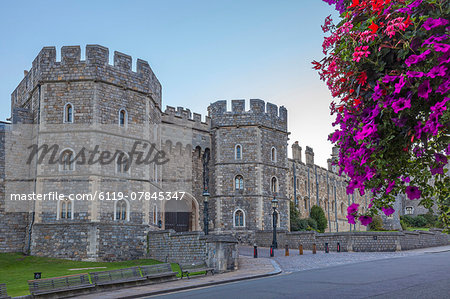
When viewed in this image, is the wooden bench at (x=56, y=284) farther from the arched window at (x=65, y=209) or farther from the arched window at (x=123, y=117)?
the arched window at (x=123, y=117)

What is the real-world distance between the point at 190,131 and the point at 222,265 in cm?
1571

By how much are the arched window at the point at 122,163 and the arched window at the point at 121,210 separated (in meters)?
1.52

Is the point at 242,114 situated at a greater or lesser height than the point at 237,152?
greater

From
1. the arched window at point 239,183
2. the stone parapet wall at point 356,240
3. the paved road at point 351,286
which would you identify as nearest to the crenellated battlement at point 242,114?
the arched window at point 239,183

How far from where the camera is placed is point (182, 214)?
104 feet

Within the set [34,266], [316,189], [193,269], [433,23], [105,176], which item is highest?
[316,189]

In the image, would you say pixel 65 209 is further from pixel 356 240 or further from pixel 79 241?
pixel 356 240

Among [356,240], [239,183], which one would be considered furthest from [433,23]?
[239,183]

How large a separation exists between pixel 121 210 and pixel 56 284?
11048 mm

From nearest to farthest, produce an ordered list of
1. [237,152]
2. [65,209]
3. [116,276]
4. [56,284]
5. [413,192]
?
[413,192] → [56,284] → [116,276] → [65,209] → [237,152]

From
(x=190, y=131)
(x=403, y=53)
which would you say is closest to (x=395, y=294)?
(x=403, y=53)

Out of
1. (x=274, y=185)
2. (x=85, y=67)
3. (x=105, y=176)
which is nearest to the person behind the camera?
(x=105, y=176)

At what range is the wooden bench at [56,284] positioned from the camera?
12258 millimetres

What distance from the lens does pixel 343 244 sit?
2783 centimetres
